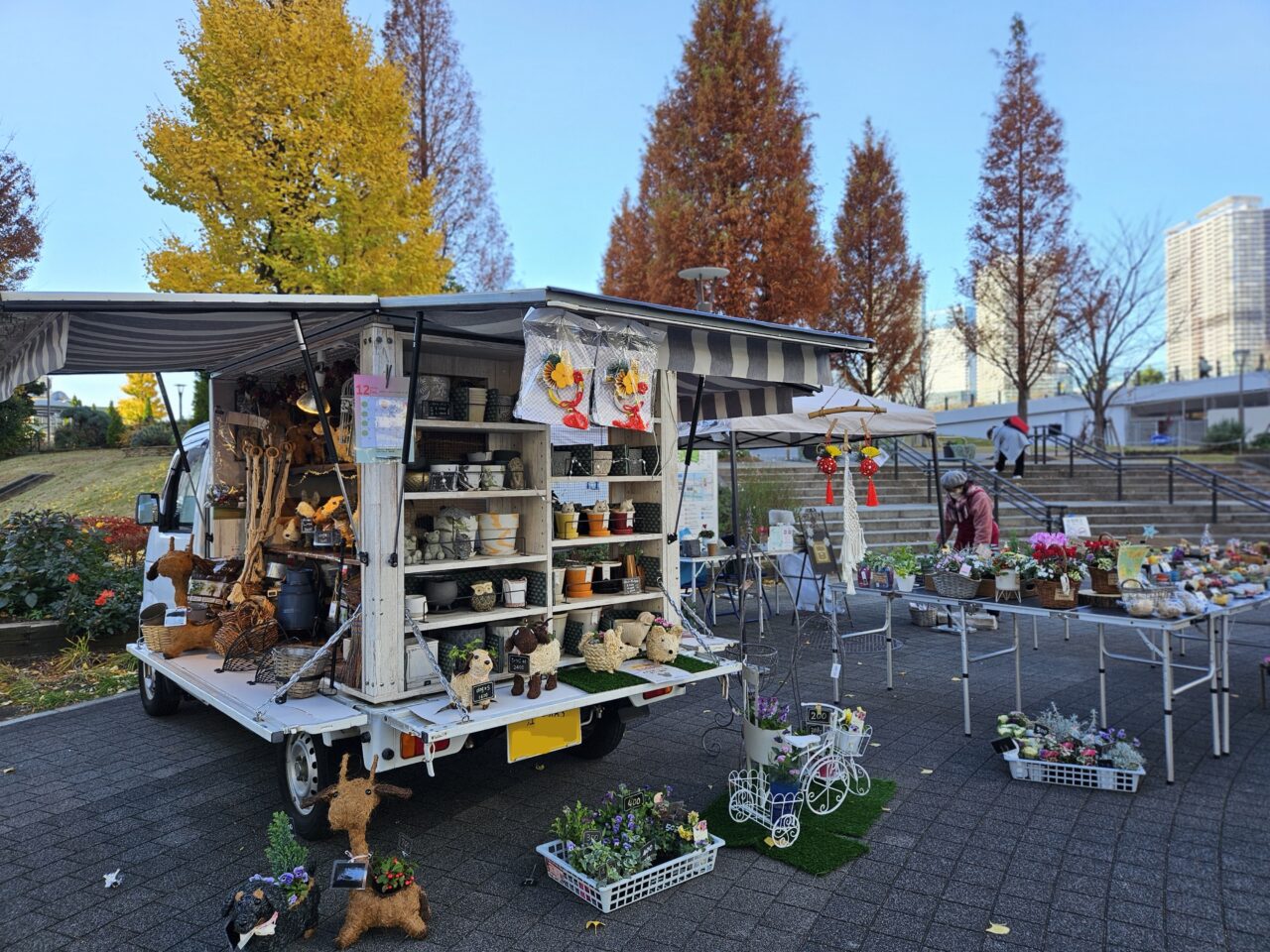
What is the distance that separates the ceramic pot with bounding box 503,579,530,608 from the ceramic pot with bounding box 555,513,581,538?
39 cm

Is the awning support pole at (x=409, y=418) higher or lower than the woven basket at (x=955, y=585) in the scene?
higher

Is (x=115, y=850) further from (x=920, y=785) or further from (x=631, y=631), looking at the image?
(x=920, y=785)

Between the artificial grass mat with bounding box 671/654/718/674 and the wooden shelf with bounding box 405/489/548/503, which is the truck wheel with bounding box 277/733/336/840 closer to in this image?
the wooden shelf with bounding box 405/489/548/503

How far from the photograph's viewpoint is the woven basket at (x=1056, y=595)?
5082 millimetres

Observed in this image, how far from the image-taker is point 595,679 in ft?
13.8

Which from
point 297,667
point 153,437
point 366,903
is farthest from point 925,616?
point 153,437

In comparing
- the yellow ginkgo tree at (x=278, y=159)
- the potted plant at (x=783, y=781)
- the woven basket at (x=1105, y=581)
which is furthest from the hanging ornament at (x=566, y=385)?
the yellow ginkgo tree at (x=278, y=159)

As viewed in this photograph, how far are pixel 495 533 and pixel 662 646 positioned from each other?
3.65 ft

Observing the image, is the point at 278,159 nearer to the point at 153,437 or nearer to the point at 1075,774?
the point at 153,437

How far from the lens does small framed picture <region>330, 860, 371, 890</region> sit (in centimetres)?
301

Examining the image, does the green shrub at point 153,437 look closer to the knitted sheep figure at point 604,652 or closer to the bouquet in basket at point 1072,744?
the knitted sheep figure at point 604,652

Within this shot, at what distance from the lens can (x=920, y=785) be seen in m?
4.56

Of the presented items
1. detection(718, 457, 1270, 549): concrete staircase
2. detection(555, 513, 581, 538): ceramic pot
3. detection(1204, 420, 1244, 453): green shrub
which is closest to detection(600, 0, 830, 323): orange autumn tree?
detection(718, 457, 1270, 549): concrete staircase

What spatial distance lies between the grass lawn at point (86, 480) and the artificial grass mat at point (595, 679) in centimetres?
1054
